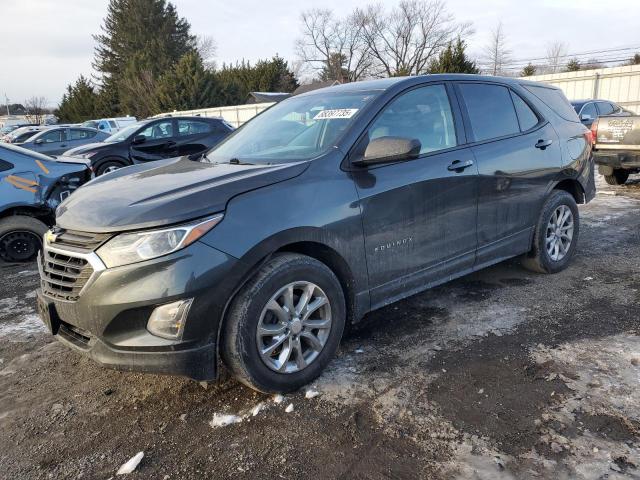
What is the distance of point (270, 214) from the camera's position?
271cm

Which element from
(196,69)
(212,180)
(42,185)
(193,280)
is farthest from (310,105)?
(196,69)

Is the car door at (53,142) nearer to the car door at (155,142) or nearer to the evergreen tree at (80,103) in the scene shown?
the car door at (155,142)

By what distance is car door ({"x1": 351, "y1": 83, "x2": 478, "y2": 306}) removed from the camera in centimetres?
319

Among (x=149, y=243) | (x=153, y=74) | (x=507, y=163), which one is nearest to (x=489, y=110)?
(x=507, y=163)

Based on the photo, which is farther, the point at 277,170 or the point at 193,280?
the point at 277,170

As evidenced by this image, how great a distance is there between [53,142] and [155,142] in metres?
6.08

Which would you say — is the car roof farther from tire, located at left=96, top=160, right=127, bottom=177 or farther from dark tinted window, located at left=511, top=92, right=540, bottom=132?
tire, located at left=96, top=160, right=127, bottom=177

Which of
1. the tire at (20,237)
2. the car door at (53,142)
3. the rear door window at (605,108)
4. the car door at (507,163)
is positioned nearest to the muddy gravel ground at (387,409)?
the car door at (507,163)

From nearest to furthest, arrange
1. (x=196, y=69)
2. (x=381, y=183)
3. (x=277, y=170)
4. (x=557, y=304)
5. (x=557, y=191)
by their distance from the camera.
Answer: (x=277, y=170), (x=381, y=183), (x=557, y=304), (x=557, y=191), (x=196, y=69)

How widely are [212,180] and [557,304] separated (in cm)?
296

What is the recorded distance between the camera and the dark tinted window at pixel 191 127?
40.1ft

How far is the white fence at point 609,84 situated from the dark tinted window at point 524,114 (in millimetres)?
19582

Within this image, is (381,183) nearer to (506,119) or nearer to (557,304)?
(506,119)

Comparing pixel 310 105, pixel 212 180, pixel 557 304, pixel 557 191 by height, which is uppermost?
pixel 310 105
